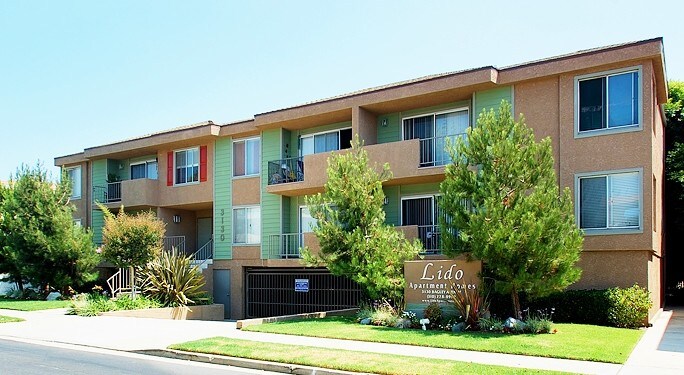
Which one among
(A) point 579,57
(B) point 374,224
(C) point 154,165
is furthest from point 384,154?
(C) point 154,165

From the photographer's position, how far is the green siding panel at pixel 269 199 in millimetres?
26719

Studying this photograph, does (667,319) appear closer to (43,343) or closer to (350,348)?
(350,348)

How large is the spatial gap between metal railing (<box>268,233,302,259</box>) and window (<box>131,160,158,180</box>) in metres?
8.81

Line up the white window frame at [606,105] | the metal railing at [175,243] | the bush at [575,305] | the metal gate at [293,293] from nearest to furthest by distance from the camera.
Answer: the bush at [575,305] → the white window frame at [606,105] → the metal gate at [293,293] → the metal railing at [175,243]

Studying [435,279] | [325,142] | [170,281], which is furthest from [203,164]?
[435,279]

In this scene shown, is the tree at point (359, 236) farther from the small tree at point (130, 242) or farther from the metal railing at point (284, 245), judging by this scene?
the small tree at point (130, 242)

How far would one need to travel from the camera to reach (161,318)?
23.0 m

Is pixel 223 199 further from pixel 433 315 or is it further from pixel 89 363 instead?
pixel 89 363

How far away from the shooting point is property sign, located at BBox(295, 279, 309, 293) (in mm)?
25203

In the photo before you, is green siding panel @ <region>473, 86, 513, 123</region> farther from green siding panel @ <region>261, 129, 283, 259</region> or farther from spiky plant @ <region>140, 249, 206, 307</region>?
spiky plant @ <region>140, 249, 206, 307</region>

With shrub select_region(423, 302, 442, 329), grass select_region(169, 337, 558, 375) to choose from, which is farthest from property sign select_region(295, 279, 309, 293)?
grass select_region(169, 337, 558, 375)

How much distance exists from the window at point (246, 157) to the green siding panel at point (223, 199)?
0.80 ft

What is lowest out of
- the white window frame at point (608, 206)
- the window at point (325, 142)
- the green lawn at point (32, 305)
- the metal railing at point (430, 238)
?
the green lawn at point (32, 305)

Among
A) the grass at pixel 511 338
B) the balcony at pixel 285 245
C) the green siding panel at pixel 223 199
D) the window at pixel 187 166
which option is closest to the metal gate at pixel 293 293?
the balcony at pixel 285 245
